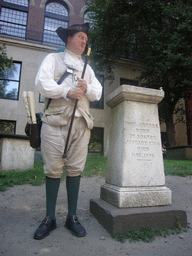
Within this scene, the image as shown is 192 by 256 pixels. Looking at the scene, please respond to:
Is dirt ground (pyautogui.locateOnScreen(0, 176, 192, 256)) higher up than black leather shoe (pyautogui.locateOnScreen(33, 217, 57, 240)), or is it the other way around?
black leather shoe (pyautogui.locateOnScreen(33, 217, 57, 240))

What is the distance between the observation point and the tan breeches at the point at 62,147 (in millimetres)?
2182

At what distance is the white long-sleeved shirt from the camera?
2.12 metres

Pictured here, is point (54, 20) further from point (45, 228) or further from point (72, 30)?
point (45, 228)

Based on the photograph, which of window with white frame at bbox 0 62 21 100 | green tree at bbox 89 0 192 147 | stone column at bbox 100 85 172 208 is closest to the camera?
stone column at bbox 100 85 172 208

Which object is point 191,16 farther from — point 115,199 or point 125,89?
point 115,199

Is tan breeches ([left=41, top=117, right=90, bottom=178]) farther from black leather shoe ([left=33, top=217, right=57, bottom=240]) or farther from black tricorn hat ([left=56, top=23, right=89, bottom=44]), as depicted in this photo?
black tricorn hat ([left=56, top=23, right=89, bottom=44])

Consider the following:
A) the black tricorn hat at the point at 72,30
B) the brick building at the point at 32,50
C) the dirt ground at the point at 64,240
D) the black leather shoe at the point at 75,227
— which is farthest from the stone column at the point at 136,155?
the brick building at the point at 32,50

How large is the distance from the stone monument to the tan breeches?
0.59m

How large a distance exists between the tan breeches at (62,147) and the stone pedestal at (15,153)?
4191 millimetres

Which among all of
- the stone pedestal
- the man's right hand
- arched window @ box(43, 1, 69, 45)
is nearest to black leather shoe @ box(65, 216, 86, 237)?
the man's right hand

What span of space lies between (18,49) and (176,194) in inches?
546

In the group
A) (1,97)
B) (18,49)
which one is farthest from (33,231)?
(18,49)

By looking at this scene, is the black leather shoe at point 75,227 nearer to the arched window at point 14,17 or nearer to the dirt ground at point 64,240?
the dirt ground at point 64,240

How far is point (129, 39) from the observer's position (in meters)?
13.9
